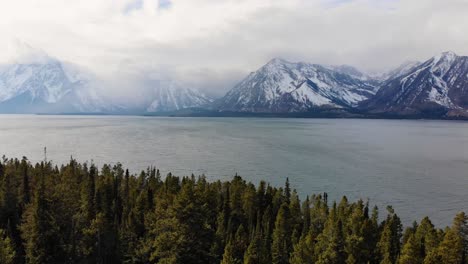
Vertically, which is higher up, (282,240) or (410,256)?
(410,256)

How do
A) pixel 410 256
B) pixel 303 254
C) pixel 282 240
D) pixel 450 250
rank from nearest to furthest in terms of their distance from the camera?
pixel 450 250, pixel 410 256, pixel 303 254, pixel 282 240

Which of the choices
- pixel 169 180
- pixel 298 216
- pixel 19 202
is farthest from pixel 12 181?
pixel 298 216

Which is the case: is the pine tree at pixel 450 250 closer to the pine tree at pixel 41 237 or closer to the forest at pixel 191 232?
the forest at pixel 191 232

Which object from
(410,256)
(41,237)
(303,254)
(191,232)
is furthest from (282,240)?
(41,237)

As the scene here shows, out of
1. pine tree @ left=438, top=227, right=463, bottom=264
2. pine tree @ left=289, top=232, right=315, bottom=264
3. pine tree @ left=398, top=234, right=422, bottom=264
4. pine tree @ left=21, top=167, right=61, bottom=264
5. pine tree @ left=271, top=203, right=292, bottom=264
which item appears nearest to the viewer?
pine tree @ left=21, top=167, right=61, bottom=264

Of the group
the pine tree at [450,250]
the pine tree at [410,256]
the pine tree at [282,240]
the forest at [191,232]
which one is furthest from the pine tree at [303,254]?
the pine tree at [450,250]

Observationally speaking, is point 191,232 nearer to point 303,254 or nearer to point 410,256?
point 303,254

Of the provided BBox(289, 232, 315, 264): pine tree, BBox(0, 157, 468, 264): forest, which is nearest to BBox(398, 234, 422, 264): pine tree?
BBox(0, 157, 468, 264): forest

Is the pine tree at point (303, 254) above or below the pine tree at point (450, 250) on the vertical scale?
below

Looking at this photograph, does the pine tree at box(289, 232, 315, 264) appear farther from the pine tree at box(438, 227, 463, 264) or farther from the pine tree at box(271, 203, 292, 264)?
the pine tree at box(438, 227, 463, 264)
